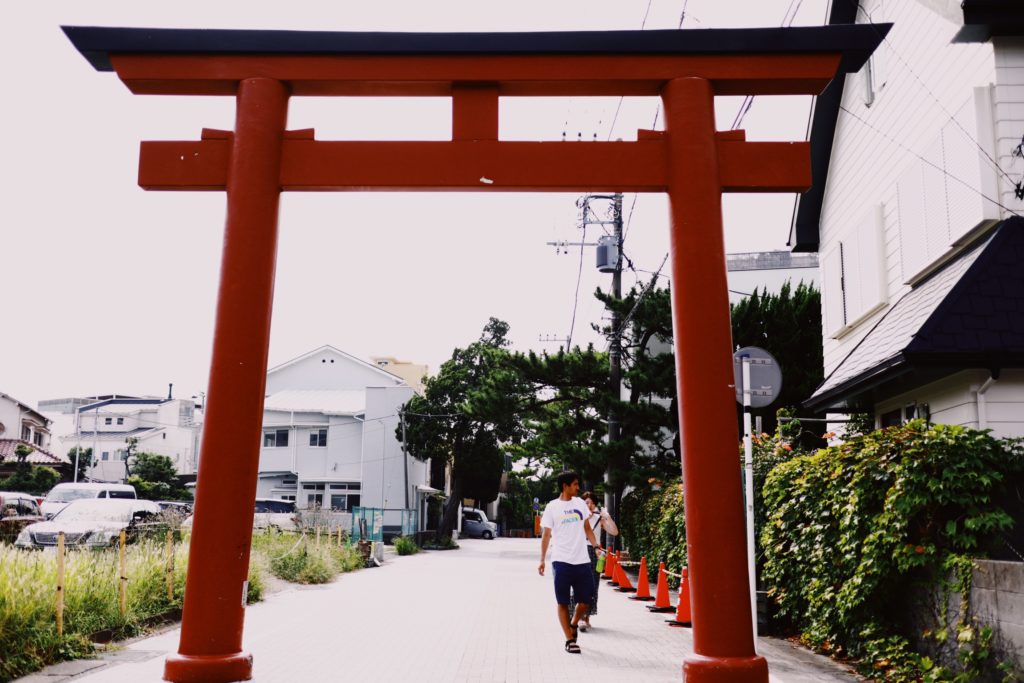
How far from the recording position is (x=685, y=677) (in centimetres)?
620

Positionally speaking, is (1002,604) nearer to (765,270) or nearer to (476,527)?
(765,270)

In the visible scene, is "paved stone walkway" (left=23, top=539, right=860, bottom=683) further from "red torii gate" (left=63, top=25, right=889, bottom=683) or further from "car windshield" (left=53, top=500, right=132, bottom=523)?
"car windshield" (left=53, top=500, right=132, bottom=523)

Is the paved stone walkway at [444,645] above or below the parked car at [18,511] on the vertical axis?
below

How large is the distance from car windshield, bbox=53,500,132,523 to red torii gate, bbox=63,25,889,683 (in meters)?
17.3

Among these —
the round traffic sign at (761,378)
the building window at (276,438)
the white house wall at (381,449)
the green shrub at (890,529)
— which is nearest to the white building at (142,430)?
the building window at (276,438)

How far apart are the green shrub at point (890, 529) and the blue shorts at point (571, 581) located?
2314mm

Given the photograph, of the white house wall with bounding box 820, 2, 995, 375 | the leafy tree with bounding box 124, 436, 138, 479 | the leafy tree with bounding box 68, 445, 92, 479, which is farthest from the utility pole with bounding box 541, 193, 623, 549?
the leafy tree with bounding box 68, 445, 92, 479

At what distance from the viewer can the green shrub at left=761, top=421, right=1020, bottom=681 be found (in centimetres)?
744

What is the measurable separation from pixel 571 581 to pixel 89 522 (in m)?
15.7

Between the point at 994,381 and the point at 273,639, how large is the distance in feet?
28.4

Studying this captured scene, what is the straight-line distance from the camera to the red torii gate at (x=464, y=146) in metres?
6.58

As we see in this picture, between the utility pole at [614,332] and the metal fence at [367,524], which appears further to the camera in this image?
the metal fence at [367,524]

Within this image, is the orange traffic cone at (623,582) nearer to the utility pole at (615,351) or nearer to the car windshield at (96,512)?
the utility pole at (615,351)

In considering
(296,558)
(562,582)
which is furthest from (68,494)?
(562,582)
